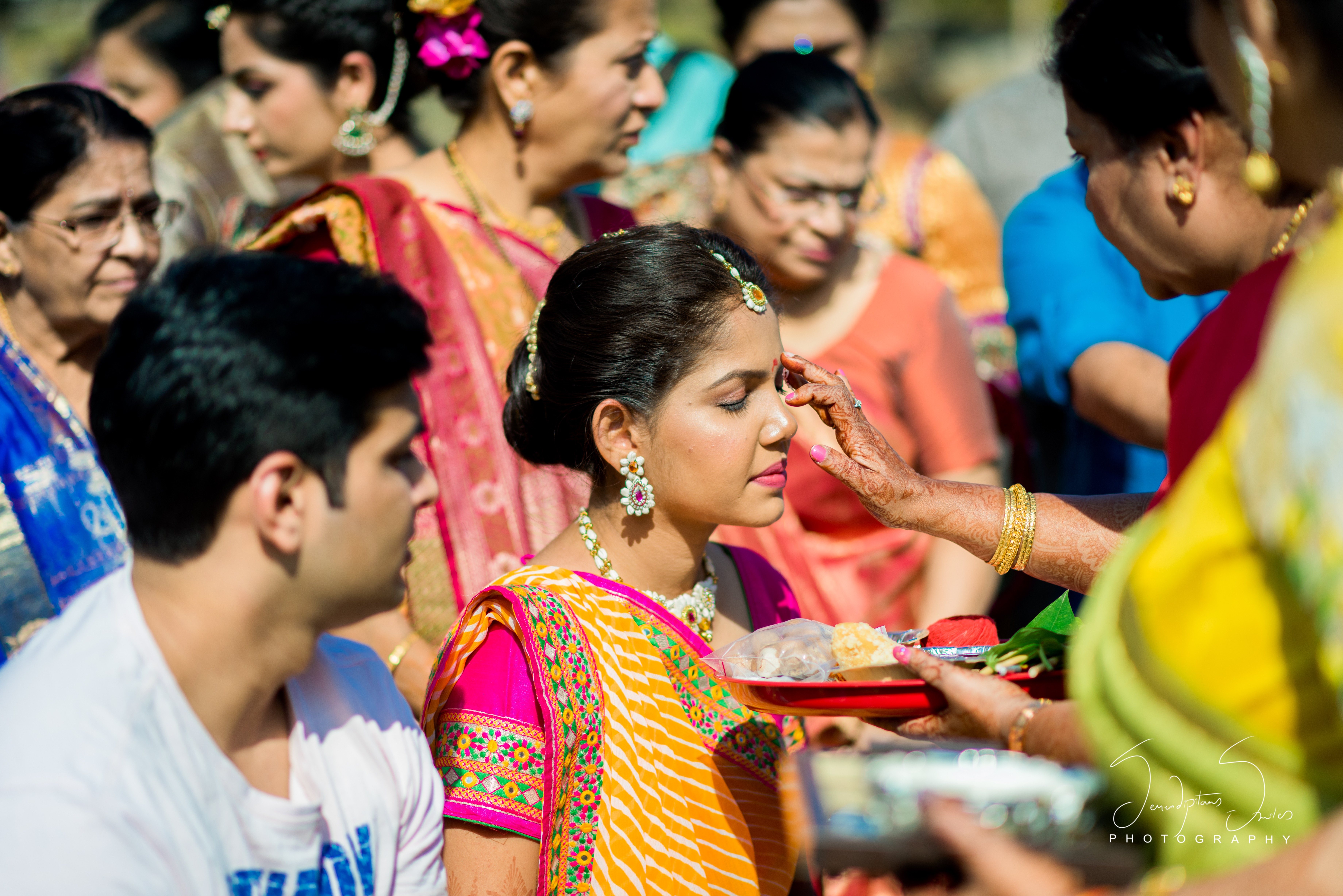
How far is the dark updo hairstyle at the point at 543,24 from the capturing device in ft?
10.9

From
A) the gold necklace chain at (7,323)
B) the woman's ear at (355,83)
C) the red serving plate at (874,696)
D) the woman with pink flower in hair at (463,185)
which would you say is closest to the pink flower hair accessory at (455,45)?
the woman with pink flower in hair at (463,185)

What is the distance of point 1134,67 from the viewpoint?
6.64ft

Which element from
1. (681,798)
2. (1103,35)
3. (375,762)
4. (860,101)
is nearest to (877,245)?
(860,101)

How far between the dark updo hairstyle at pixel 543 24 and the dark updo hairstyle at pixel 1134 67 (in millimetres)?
1541

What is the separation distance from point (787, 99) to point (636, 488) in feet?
6.51

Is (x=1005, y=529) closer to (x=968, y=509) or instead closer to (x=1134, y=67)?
(x=968, y=509)

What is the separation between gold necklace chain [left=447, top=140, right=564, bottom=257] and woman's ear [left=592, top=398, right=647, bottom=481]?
108cm

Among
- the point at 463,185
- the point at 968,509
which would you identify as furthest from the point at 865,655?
the point at 463,185

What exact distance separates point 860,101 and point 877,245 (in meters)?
0.60

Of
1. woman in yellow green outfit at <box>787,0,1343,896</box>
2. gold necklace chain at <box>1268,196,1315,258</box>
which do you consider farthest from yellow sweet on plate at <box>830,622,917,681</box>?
gold necklace chain at <box>1268,196,1315,258</box>

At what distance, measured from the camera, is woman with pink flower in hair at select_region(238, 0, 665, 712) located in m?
3.01

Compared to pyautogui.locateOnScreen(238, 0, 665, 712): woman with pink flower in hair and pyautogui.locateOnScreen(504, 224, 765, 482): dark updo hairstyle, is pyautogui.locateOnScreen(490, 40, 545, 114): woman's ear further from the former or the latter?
pyautogui.locateOnScreen(504, 224, 765, 482): dark updo hairstyle

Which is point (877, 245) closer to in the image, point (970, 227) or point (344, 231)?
point (970, 227)

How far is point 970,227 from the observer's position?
5074mm
